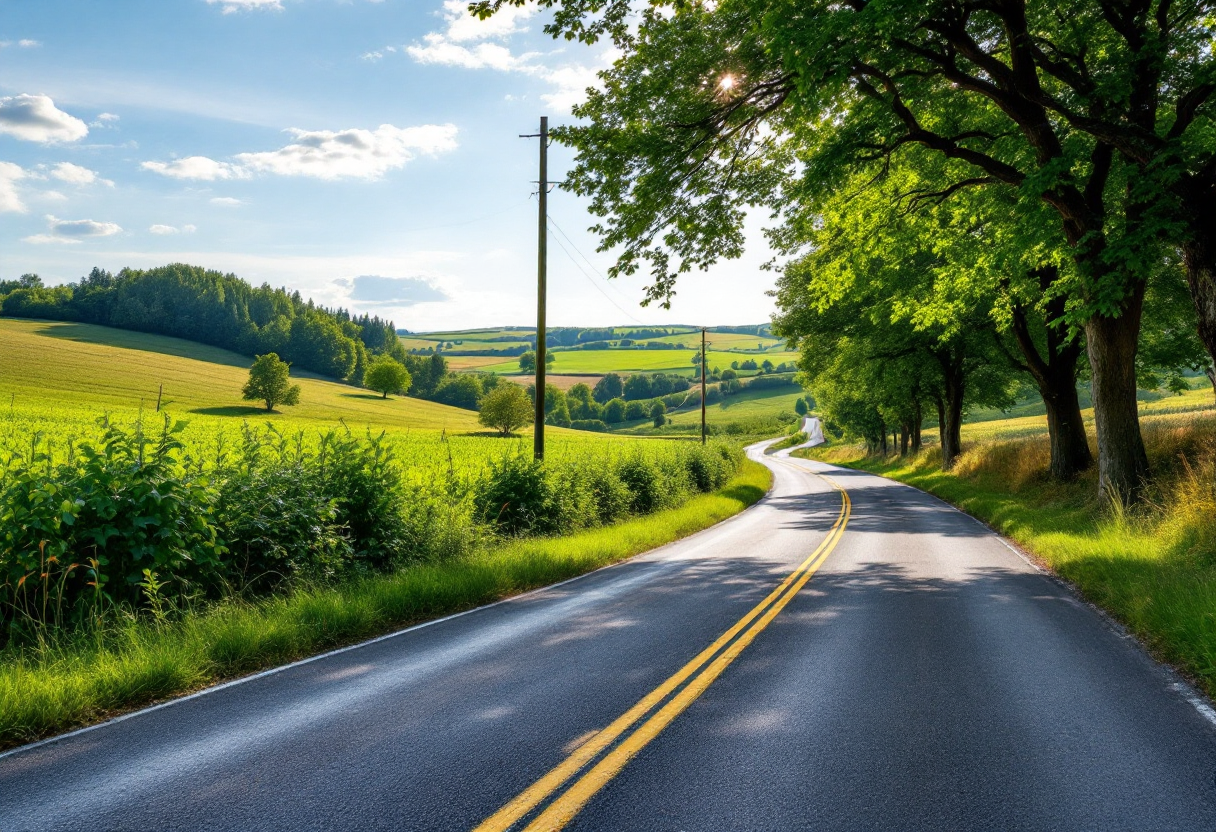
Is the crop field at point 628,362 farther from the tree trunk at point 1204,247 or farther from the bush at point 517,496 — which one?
the tree trunk at point 1204,247

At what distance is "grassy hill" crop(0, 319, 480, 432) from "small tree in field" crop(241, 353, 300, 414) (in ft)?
5.75

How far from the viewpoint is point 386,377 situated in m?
108

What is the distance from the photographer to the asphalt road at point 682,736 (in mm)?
3484

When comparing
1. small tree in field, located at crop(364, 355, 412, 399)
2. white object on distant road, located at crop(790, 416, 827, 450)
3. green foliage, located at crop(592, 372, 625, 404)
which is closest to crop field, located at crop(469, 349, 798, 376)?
green foliage, located at crop(592, 372, 625, 404)

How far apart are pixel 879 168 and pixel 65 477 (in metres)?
16.0

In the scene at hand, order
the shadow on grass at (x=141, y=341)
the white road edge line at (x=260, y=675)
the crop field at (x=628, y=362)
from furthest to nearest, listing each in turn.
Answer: the crop field at (x=628, y=362) → the shadow on grass at (x=141, y=341) → the white road edge line at (x=260, y=675)

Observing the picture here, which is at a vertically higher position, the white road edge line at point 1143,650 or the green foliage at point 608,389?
the green foliage at point 608,389

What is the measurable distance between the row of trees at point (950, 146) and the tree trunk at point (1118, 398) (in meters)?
0.04

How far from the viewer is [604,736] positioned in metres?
4.35

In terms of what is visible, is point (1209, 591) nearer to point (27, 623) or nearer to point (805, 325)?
point (27, 623)

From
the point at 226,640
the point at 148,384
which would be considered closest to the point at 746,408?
the point at 148,384

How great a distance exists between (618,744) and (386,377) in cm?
11001

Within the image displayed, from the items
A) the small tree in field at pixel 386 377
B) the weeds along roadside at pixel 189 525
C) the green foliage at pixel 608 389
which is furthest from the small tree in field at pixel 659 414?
the weeds along roadside at pixel 189 525

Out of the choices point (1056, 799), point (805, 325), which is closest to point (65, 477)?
point (1056, 799)
